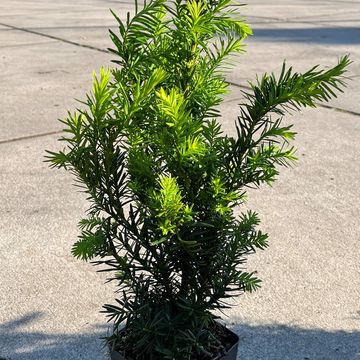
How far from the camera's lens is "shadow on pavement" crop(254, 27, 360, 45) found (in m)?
10.8

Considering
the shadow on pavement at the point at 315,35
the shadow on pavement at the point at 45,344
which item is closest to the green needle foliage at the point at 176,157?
the shadow on pavement at the point at 45,344

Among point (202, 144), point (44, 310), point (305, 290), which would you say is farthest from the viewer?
point (305, 290)

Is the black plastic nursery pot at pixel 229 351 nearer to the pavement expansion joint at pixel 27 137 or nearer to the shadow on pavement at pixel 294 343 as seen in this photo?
the shadow on pavement at pixel 294 343

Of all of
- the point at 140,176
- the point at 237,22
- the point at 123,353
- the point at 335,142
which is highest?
the point at 237,22

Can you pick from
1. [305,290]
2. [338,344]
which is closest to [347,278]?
[305,290]

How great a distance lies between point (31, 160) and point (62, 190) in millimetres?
683

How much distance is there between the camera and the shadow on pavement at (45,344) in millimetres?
2785

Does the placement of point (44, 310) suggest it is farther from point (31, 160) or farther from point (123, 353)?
point (31, 160)

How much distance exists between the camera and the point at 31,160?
5090mm

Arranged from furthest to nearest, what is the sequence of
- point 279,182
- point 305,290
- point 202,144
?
point 279,182, point 305,290, point 202,144

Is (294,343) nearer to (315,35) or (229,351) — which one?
(229,351)

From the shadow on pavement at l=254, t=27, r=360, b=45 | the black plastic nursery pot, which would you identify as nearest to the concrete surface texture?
the black plastic nursery pot

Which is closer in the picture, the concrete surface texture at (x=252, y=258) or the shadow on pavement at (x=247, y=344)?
the shadow on pavement at (x=247, y=344)

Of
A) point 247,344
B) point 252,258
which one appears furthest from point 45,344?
point 252,258
